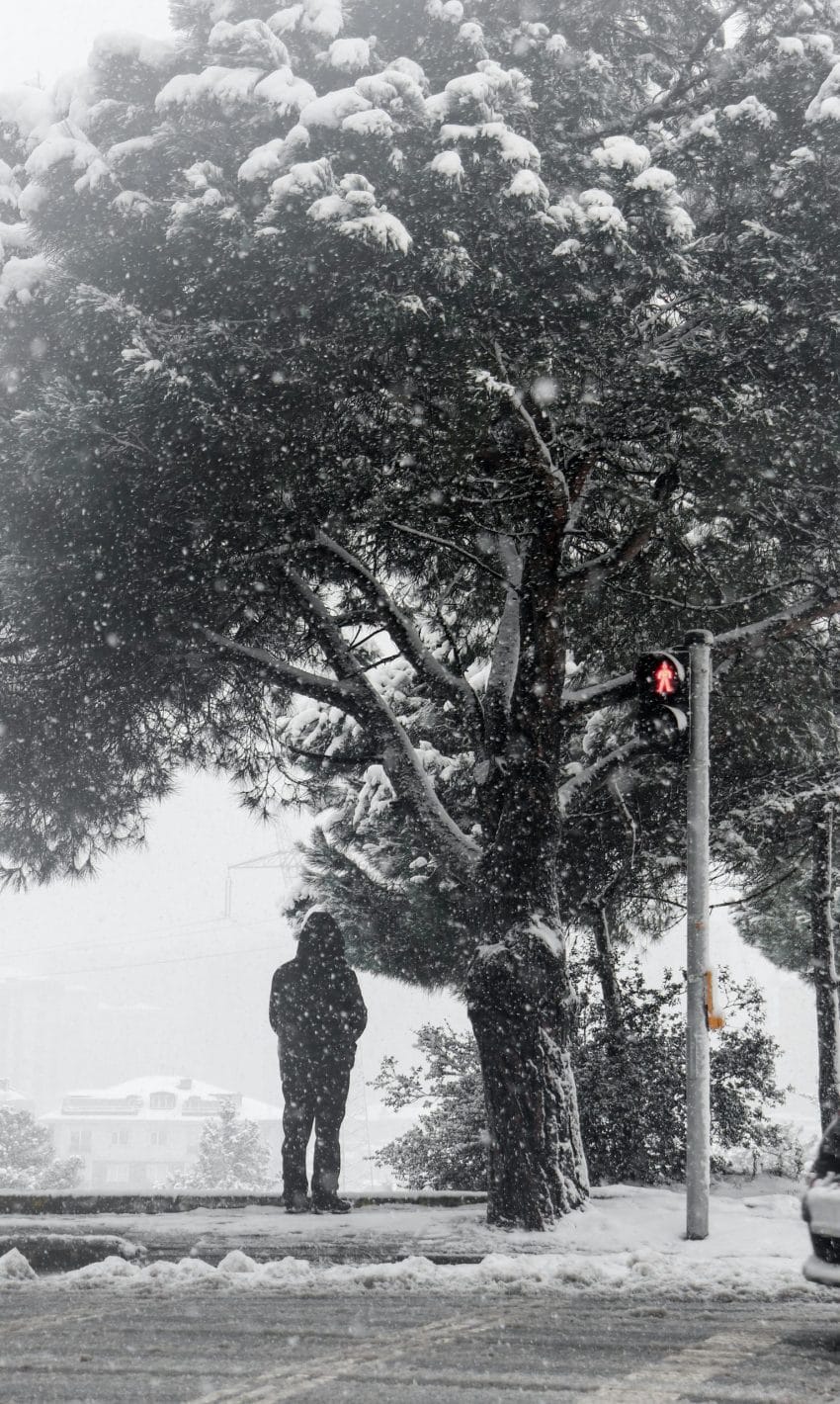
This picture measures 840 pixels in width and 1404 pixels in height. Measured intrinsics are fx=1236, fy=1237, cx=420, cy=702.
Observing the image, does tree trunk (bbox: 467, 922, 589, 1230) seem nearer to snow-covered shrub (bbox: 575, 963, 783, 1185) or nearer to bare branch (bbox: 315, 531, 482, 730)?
bare branch (bbox: 315, 531, 482, 730)

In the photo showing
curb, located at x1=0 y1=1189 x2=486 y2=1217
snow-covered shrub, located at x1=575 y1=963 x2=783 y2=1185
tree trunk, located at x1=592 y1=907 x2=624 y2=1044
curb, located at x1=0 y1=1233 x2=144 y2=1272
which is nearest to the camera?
curb, located at x1=0 y1=1233 x2=144 y2=1272

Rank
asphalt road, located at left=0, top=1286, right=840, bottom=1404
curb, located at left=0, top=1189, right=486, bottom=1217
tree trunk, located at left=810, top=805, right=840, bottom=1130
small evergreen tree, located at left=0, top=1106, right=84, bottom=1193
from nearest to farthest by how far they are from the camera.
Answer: asphalt road, located at left=0, top=1286, right=840, bottom=1404 < curb, located at left=0, top=1189, right=486, bottom=1217 < tree trunk, located at left=810, top=805, right=840, bottom=1130 < small evergreen tree, located at left=0, top=1106, right=84, bottom=1193

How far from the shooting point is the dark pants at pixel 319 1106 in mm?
10102

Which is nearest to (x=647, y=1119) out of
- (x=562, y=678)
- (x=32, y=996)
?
(x=562, y=678)

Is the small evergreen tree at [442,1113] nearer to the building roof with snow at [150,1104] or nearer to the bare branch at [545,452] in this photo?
the bare branch at [545,452]

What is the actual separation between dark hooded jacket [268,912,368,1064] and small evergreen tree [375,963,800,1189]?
188 inches

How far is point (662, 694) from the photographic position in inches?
329

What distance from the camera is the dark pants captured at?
10.1 meters

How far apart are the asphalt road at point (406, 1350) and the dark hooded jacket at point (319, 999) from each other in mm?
3466

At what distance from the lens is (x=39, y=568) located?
9.02 m

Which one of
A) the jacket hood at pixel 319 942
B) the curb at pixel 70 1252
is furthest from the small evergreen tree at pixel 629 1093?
the curb at pixel 70 1252

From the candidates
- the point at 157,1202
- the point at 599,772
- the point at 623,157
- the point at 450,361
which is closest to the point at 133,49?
the point at 450,361

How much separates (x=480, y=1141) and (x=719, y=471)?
9.98 meters

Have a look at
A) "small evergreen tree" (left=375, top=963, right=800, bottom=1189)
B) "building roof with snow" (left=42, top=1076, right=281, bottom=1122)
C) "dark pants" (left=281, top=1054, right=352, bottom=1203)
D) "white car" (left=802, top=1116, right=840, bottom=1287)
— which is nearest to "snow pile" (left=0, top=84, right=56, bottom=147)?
"dark pants" (left=281, top=1054, right=352, bottom=1203)
